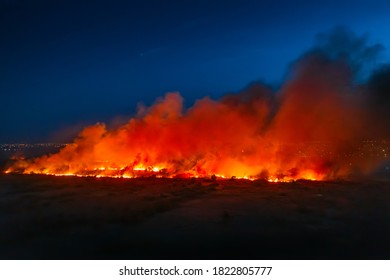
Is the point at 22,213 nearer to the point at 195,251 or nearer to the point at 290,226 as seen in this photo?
the point at 195,251

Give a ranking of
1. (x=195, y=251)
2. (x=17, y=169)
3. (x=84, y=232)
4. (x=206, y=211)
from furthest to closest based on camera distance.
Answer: (x=17, y=169)
(x=206, y=211)
(x=84, y=232)
(x=195, y=251)

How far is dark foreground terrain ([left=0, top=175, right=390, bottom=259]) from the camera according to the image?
11898 mm

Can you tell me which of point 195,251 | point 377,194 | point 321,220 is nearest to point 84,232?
point 195,251

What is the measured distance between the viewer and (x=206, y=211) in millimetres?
17750

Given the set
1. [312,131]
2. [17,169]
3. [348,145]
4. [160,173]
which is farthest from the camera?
[348,145]

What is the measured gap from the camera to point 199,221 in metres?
15.7

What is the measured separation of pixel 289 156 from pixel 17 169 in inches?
1257

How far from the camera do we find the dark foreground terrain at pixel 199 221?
39.0 ft

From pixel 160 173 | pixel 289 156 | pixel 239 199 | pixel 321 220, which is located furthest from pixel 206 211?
pixel 289 156

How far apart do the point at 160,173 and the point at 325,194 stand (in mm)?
16764

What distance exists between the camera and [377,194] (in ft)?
71.4

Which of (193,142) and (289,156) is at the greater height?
(193,142)

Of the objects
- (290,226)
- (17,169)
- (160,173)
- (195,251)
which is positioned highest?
(17,169)

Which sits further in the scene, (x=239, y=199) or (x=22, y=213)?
(x=239, y=199)
